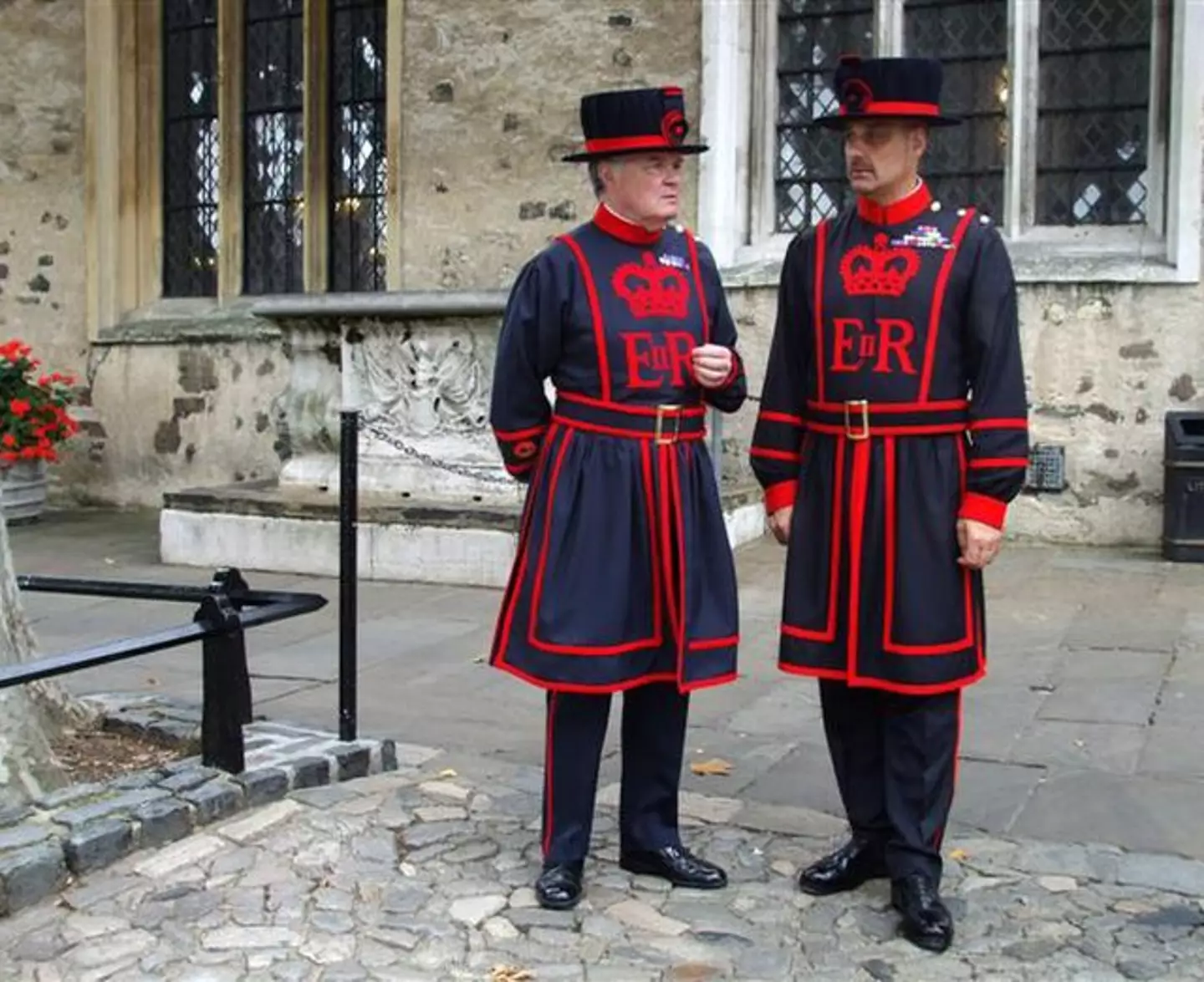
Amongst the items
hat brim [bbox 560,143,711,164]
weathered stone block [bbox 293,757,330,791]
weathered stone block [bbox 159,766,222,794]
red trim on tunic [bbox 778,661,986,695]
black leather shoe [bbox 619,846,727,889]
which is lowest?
black leather shoe [bbox 619,846,727,889]

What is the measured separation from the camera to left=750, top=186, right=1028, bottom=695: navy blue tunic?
135 inches

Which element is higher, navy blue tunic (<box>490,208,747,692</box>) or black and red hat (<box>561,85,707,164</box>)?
black and red hat (<box>561,85,707,164</box>)

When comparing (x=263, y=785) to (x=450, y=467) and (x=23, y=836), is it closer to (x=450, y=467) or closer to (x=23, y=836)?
(x=23, y=836)

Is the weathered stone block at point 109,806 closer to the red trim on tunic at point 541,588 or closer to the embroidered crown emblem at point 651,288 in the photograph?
the red trim on tunic at point 541,588

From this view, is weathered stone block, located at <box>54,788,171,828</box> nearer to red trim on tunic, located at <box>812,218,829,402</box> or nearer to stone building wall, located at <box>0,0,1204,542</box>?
red trim on tunic, located at <box>812,218,829,402</box>

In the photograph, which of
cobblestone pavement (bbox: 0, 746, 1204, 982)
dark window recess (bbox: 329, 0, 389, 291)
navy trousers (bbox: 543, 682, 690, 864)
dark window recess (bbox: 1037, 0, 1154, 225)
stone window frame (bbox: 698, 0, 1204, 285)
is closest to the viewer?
cobblestone pavement (bbox: 0, 746, 1204, 982)

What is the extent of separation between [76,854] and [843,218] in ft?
7.75

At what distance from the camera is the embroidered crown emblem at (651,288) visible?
3650 millimetres

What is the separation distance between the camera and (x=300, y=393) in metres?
9.19

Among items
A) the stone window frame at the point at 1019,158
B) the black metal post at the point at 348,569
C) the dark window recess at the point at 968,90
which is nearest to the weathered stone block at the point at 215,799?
the black metal post at the point at 348,569

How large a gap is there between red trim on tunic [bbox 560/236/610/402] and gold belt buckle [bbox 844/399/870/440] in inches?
21.8

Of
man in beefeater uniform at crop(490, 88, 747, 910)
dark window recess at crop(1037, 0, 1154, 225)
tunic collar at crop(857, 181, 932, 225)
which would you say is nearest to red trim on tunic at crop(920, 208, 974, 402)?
tunic collar at crop(857, 181, 932, 225)

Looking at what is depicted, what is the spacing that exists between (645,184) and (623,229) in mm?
121

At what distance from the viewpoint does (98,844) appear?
382 centimetres
